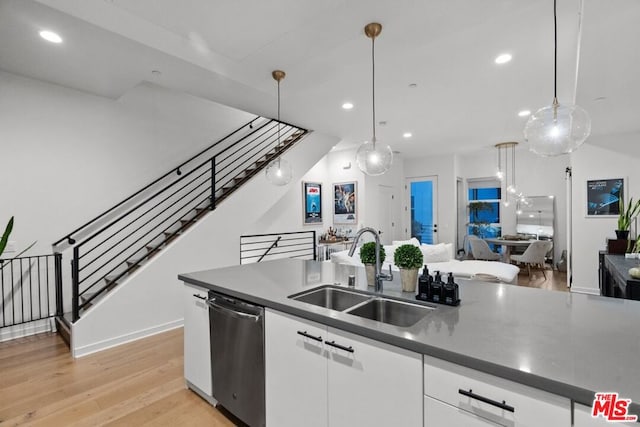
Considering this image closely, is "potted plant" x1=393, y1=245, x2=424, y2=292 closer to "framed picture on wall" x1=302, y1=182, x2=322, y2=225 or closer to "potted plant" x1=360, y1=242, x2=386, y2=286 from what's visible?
"potted plant" x1=360, y1=242, x2=386, y2=286

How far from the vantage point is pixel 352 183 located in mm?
7273

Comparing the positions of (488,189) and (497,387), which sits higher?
(488,189)

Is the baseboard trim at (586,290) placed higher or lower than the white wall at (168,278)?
lower

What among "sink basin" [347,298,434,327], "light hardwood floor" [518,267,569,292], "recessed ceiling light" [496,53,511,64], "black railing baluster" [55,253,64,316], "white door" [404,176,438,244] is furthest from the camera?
"white door" [404,176,438,244]

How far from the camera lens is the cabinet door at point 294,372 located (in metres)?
1.52

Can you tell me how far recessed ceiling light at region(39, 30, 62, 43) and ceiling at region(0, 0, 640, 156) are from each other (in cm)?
6

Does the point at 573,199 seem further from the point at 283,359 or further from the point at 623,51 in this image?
the point at 283,359

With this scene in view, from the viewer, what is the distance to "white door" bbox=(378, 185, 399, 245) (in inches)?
309

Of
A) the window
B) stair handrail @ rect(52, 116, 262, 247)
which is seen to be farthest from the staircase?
the window

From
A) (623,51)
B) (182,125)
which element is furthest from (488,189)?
(182,125)

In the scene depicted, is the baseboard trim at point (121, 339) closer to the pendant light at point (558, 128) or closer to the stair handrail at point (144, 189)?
the stair handrail at point (144, 189)

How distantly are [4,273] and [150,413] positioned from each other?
8.70ft

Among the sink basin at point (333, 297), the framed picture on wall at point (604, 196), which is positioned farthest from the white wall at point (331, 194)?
the sink basin at point (333, 297)

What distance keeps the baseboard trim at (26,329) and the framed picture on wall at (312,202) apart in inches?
178
